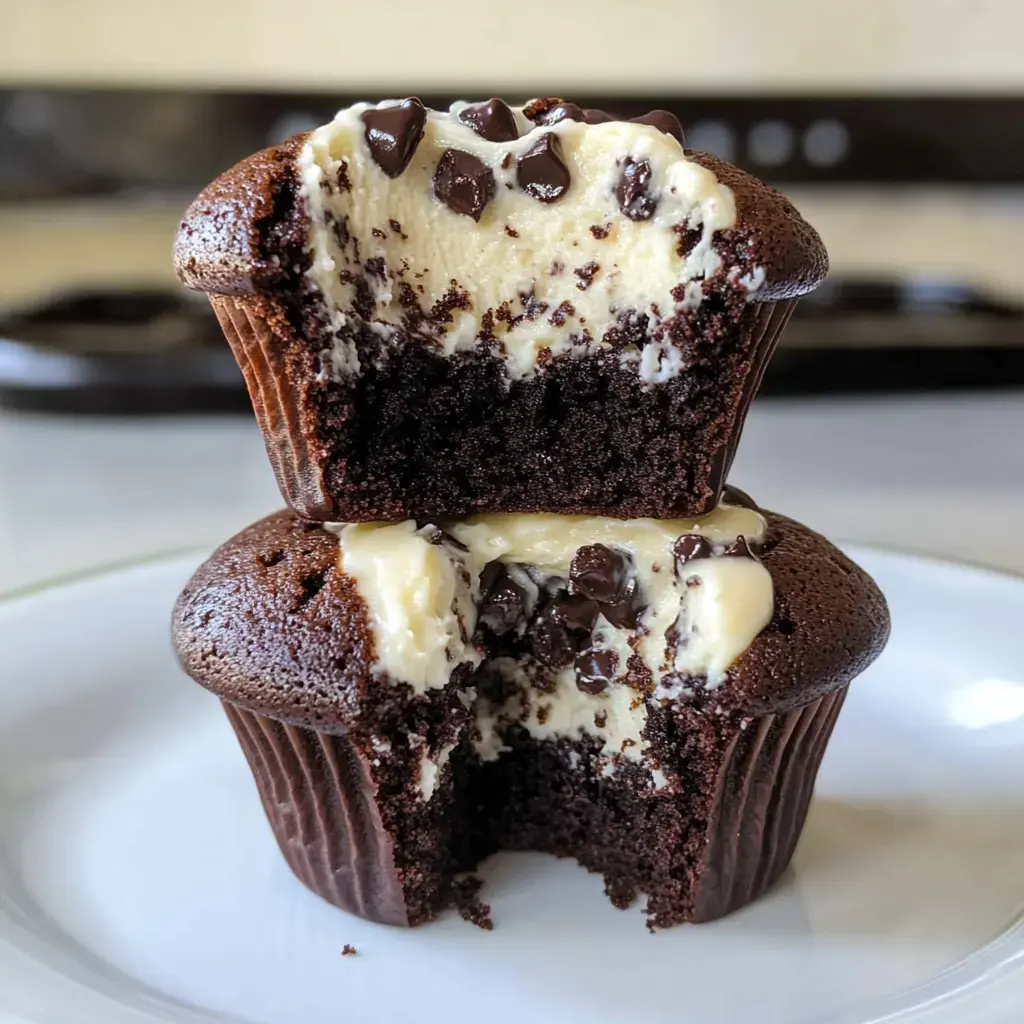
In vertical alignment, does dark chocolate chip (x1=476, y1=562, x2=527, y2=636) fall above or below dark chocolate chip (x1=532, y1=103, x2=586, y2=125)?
below

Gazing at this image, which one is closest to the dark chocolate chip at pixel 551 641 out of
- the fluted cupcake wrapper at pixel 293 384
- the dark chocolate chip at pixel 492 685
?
the dark chocolate chip at pixel 492 685

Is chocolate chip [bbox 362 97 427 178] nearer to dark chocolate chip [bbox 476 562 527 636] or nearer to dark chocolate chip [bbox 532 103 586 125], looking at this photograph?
dark chocolate chip [bbox 532 103 586 125]

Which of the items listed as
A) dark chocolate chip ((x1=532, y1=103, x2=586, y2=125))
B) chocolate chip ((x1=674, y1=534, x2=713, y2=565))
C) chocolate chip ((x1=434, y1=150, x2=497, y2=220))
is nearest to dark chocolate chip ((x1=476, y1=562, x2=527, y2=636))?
chocolate chip ((x1=674, y1=534, x2=713, y2=565))

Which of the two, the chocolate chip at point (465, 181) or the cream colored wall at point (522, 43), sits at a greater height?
the chocolate chip at point (465, 181)

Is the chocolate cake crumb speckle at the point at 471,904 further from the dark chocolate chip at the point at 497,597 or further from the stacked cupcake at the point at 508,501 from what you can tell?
the dark chocolate chip at the point at 497,597

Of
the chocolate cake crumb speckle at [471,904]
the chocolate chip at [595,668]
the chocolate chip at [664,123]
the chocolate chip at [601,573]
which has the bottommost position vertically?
the chocolate cake crumb speckle at [471,904]

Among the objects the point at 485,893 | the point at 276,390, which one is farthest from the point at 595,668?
the point at 276,390

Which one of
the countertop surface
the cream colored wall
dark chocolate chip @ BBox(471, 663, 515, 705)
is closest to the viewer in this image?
dark chocolate chip @ BBox(471, 663, 515, 705)
